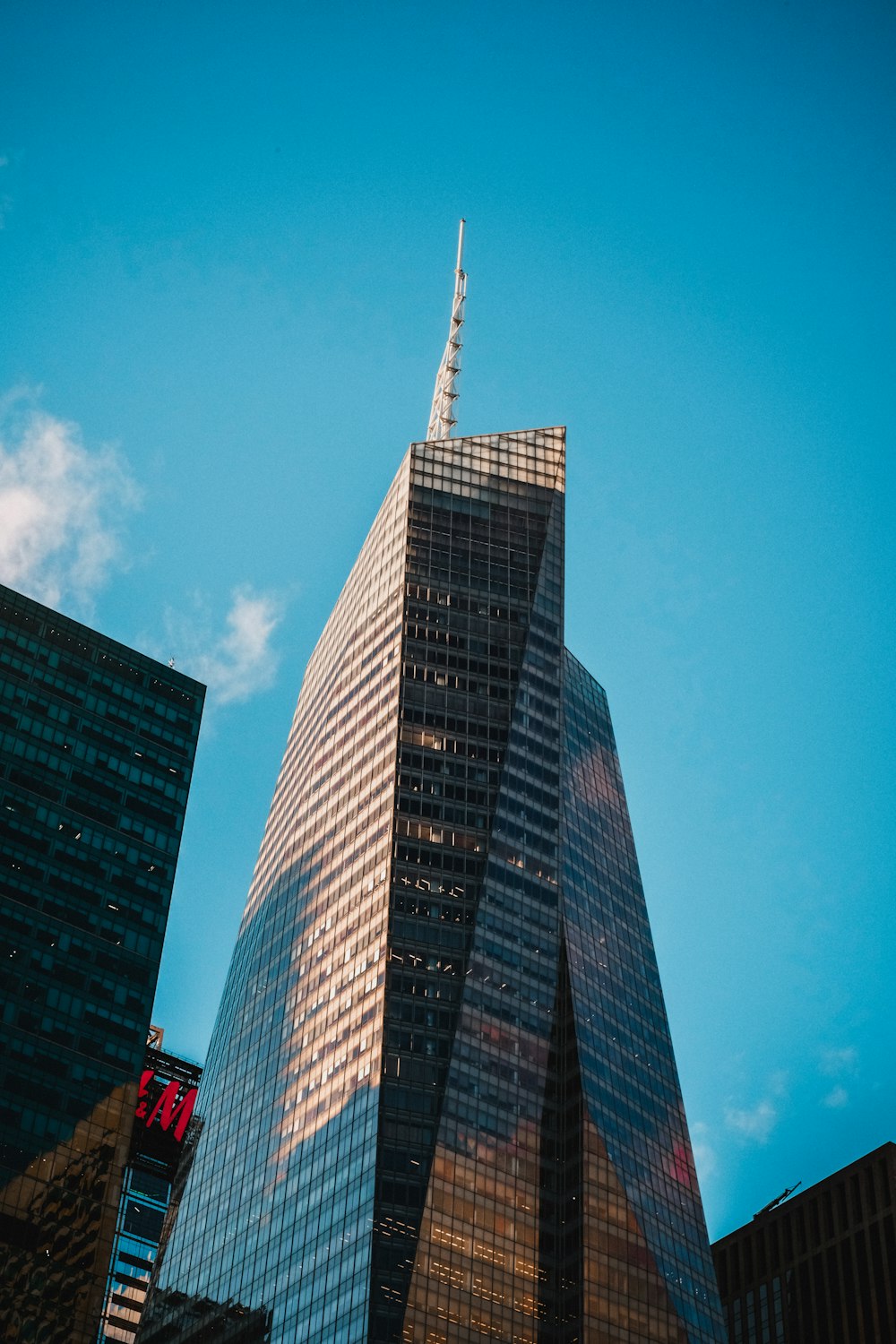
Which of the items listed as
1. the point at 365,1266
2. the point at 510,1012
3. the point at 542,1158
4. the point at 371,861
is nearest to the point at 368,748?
the point at 371,861

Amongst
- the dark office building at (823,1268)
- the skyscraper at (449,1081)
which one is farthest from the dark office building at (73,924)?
the dark office building at (823,1268)

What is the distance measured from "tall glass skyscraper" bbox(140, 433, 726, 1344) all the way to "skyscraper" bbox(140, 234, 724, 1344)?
0.25 m

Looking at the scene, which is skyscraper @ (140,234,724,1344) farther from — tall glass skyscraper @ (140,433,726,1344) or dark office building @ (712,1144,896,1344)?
dark office building @ (712,1144,896,1344)

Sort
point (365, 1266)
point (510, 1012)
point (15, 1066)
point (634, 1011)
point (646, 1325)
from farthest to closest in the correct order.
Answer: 1. point (634, 1011)
2. point (510, 1012)
3. point (646, 1325)
4. point (365, 1266)
5. point (15, 1066)

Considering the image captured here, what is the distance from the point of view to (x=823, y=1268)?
617ft

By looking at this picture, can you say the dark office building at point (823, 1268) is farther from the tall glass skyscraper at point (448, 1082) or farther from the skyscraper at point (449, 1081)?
the skyscraper at point (449, 1081)

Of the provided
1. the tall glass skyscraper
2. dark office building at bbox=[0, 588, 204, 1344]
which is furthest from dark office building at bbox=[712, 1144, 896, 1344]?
dark office building at bbox=[0, 588, 204, 1344]

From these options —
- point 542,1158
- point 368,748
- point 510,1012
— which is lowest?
point 542,1158

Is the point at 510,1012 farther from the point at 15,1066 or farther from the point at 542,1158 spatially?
the point at 15,1066

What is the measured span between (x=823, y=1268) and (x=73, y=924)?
3445 inches

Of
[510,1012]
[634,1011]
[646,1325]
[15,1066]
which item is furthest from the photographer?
[634,1011]

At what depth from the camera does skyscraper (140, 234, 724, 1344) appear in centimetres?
15288

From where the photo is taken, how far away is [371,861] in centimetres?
18062

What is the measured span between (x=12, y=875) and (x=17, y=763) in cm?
1109
